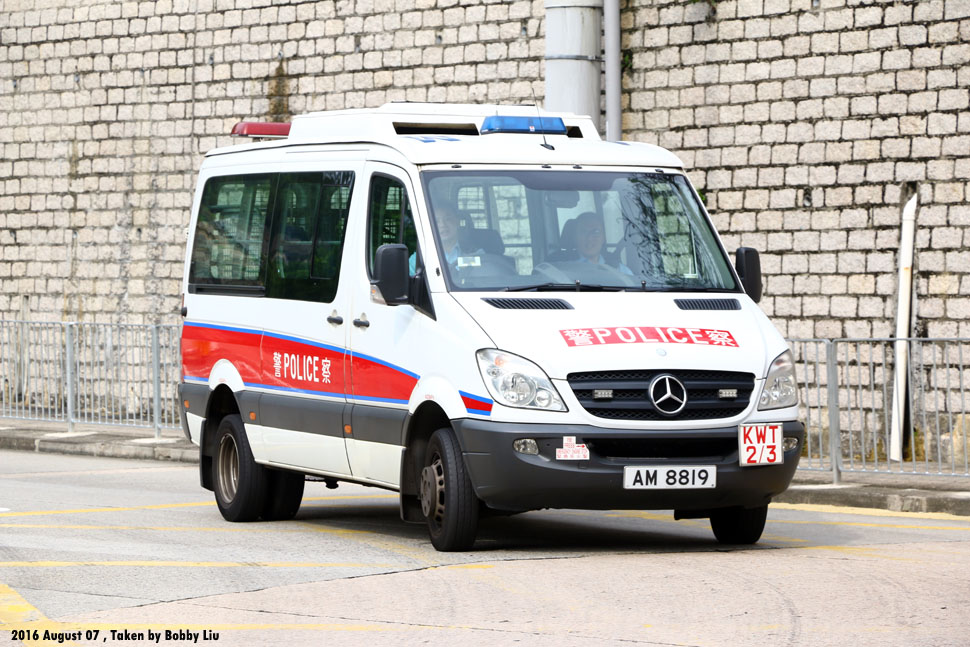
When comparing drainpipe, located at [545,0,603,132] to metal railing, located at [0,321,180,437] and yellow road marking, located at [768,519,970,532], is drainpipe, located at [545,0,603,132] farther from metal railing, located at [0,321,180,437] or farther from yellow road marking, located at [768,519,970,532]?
yellow road marking, located at [768,519,970,532]

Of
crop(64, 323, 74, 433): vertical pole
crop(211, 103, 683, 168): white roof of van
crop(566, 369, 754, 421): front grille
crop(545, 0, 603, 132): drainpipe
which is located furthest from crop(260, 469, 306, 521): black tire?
crop(64, 323, 74, 433): vertical pole

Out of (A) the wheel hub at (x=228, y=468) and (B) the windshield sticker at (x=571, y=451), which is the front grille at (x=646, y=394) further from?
(A) the wheel hub at (x=228, y=468)

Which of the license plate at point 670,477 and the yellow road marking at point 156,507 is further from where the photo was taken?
the yellow road marking at point 156,507

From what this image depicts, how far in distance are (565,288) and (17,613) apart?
3430 mm

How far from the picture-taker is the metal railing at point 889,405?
43.9ft

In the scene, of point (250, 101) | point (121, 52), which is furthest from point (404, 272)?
point (121, 52)

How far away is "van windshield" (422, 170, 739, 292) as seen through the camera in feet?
31.9

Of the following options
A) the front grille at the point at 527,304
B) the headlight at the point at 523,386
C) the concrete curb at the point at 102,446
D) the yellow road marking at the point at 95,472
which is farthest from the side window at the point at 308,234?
the concrete curb at the point at 102,446

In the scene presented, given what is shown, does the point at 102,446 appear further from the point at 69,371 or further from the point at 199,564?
the point at 199,564

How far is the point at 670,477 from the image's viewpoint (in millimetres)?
9164

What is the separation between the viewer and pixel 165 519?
1160 cm

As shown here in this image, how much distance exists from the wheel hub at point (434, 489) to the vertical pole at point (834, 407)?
5.08m

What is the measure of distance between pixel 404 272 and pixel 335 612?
8.35ft

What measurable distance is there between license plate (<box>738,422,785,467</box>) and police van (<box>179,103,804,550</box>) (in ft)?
0.04
